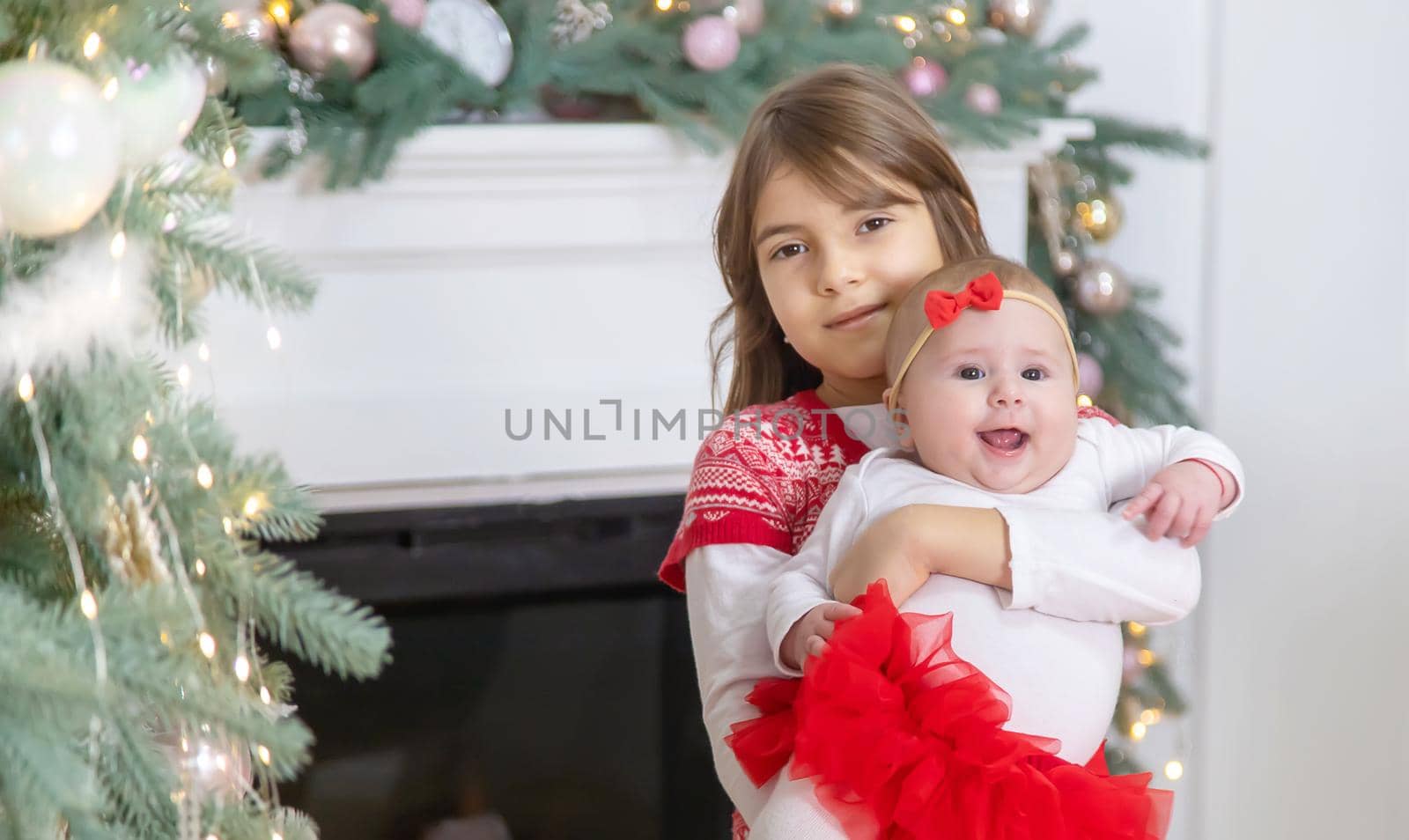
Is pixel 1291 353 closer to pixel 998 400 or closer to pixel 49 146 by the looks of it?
pixel 998 400

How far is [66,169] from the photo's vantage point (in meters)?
0.67

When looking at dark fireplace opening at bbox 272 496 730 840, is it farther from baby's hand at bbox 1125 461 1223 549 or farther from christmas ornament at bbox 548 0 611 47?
baby's hand at bbox 1125 461 1223 549

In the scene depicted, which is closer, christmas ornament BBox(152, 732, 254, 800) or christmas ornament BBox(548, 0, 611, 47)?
christmas ornament BBox(152, 732, 254, 800)

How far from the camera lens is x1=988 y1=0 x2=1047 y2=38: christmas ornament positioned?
187 centimetres

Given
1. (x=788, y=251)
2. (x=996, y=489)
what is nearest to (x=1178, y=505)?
(x=996, y=489)

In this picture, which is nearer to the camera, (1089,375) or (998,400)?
(998,400)

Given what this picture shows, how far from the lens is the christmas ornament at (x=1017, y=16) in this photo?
1872 millimetres

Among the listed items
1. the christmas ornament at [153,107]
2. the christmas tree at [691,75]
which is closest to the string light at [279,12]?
the christmas tree at [691,75]

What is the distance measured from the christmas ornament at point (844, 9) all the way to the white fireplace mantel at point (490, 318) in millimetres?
243

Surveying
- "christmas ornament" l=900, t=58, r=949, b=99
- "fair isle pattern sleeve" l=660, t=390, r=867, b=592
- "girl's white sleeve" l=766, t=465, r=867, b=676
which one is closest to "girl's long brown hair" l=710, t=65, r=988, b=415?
"fair isle pattern sleeve" l=660, t=390, r=867, b=592

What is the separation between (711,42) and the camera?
64.1 inches

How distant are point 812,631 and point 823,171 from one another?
0.42 m

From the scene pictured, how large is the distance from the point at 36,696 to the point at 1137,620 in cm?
78

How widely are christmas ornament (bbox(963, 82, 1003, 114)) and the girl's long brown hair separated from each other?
0.51m
